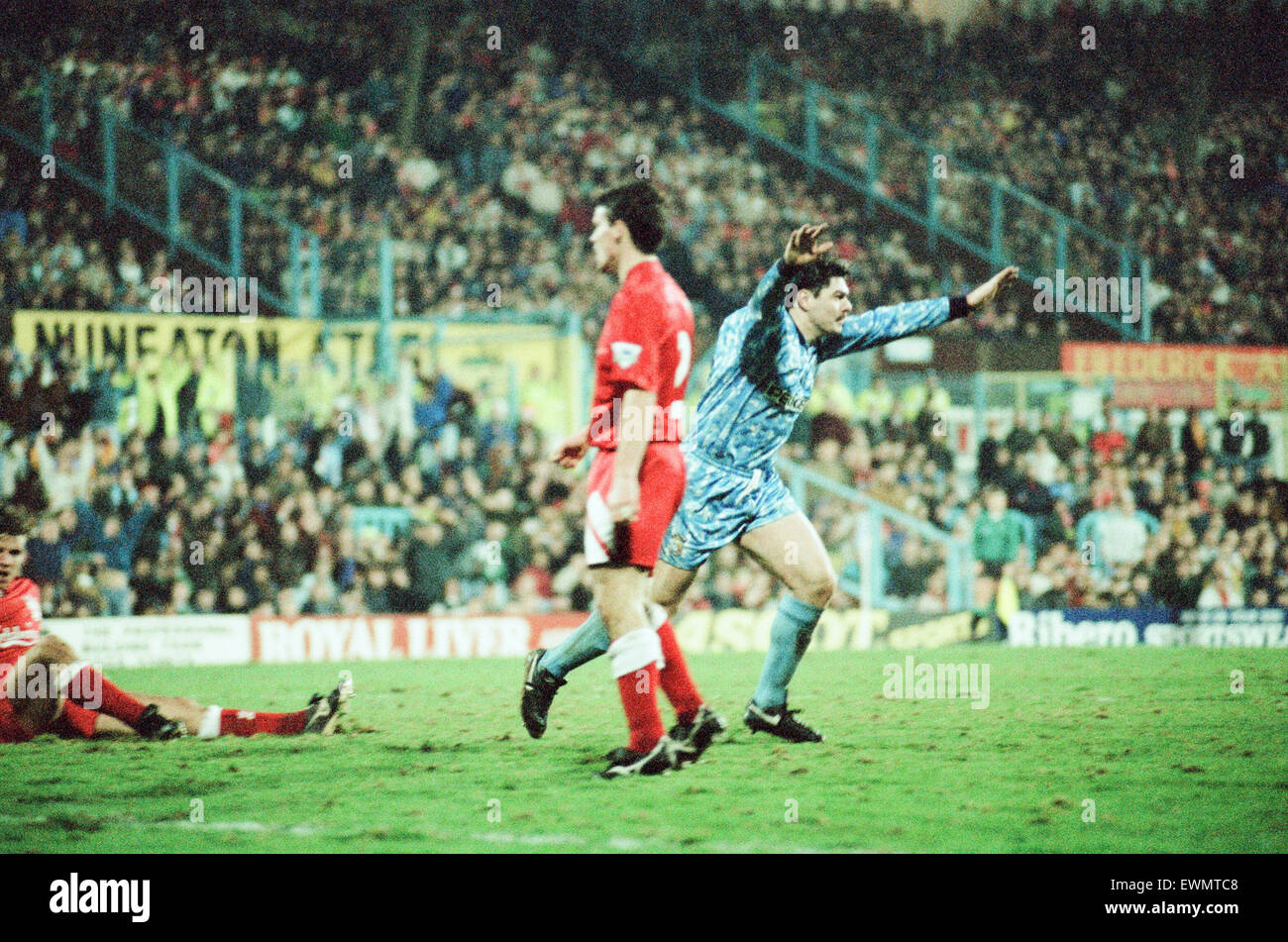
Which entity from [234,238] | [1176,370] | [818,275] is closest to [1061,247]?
[1176,370]

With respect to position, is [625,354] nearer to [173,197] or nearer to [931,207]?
[173,197]

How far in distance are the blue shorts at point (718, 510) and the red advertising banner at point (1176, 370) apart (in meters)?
12.8

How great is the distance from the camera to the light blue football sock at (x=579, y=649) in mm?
6969

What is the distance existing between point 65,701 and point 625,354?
365cm

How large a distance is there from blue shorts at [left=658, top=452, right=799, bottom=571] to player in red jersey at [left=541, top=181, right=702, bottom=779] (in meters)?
0.99

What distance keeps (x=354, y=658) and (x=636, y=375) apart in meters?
8.43

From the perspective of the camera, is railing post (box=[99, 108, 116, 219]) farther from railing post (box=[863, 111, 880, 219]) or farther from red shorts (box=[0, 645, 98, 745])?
red shorts (box=[0, 645, 98, 745])

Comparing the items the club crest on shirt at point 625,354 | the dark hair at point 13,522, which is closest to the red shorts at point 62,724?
the dark hair at point 13,522

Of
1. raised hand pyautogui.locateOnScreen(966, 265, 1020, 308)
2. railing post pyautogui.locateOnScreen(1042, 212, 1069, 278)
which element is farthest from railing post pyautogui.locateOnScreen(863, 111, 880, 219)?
raised hand pyautogui.locateOnScreen(966, 265, 1020, 308)

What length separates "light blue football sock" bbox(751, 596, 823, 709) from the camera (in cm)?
743

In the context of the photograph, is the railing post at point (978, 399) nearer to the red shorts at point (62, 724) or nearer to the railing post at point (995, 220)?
→ the railing post at point (995, 220)

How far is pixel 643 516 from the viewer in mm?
6230
